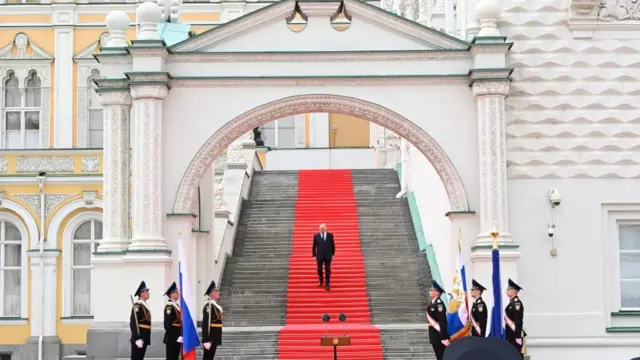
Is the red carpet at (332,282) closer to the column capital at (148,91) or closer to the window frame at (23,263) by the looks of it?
the column capital at (148,91)

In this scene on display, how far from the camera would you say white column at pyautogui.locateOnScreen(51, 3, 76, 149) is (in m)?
40.0

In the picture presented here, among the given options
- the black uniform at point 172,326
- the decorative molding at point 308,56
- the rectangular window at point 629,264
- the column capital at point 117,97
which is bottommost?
the black uniform at point 172,326

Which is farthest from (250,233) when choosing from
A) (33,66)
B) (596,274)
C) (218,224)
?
(33,66)

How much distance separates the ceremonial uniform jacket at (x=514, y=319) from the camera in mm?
19766

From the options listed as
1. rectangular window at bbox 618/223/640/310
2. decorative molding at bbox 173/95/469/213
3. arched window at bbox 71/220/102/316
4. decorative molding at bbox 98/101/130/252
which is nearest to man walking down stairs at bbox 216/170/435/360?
decorative molding at bbox 98/101/130/252

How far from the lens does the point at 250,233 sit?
29.9 metres

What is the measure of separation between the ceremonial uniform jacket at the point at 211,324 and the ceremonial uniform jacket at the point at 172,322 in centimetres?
43

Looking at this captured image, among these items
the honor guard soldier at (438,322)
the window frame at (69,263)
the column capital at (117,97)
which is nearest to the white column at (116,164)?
the column capital at (117,97)

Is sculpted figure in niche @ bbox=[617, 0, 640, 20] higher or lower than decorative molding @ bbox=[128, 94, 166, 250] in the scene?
higher

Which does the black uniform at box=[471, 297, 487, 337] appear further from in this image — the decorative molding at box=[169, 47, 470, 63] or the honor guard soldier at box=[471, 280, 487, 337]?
the decorative molding at box=[169, 47, 470, 63]

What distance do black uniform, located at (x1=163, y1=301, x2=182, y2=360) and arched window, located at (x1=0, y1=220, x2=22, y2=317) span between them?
49.4 feet

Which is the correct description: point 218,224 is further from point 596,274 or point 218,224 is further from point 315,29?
point 596,274

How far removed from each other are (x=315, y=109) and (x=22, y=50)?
2072 cm

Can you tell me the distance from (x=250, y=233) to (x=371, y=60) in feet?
29.9
